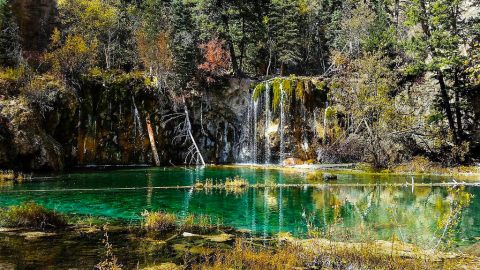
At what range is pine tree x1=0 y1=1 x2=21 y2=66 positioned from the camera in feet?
122

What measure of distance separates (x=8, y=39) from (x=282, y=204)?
32.9 m

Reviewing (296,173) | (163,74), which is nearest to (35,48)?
(163,74)

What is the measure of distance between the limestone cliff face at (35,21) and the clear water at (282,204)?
23715 mm

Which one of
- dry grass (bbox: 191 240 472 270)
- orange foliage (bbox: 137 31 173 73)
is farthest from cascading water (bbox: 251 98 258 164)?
dry grass (bbox: 191 240 472 270)

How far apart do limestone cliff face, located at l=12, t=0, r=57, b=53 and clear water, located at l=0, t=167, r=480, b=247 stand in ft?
77.8

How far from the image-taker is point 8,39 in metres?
39.5

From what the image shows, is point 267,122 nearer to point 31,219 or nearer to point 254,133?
point 254,133

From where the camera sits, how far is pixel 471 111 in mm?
37969

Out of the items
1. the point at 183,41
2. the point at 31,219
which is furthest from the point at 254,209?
the point at 183,41

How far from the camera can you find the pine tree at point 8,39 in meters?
37.1

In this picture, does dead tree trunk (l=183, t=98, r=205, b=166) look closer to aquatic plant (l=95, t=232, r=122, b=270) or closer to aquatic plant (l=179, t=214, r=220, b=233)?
Result: aquatic plant (l=179, t=214, r=220, b=233)

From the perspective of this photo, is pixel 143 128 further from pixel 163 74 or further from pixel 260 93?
pixel 260 93

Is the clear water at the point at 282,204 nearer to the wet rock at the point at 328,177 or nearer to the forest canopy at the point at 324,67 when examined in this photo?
the wet rock at the point at 328,177

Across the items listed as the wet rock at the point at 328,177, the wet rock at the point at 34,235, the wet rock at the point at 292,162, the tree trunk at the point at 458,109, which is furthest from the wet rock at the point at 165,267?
the tree trunk at the point at 458,109
